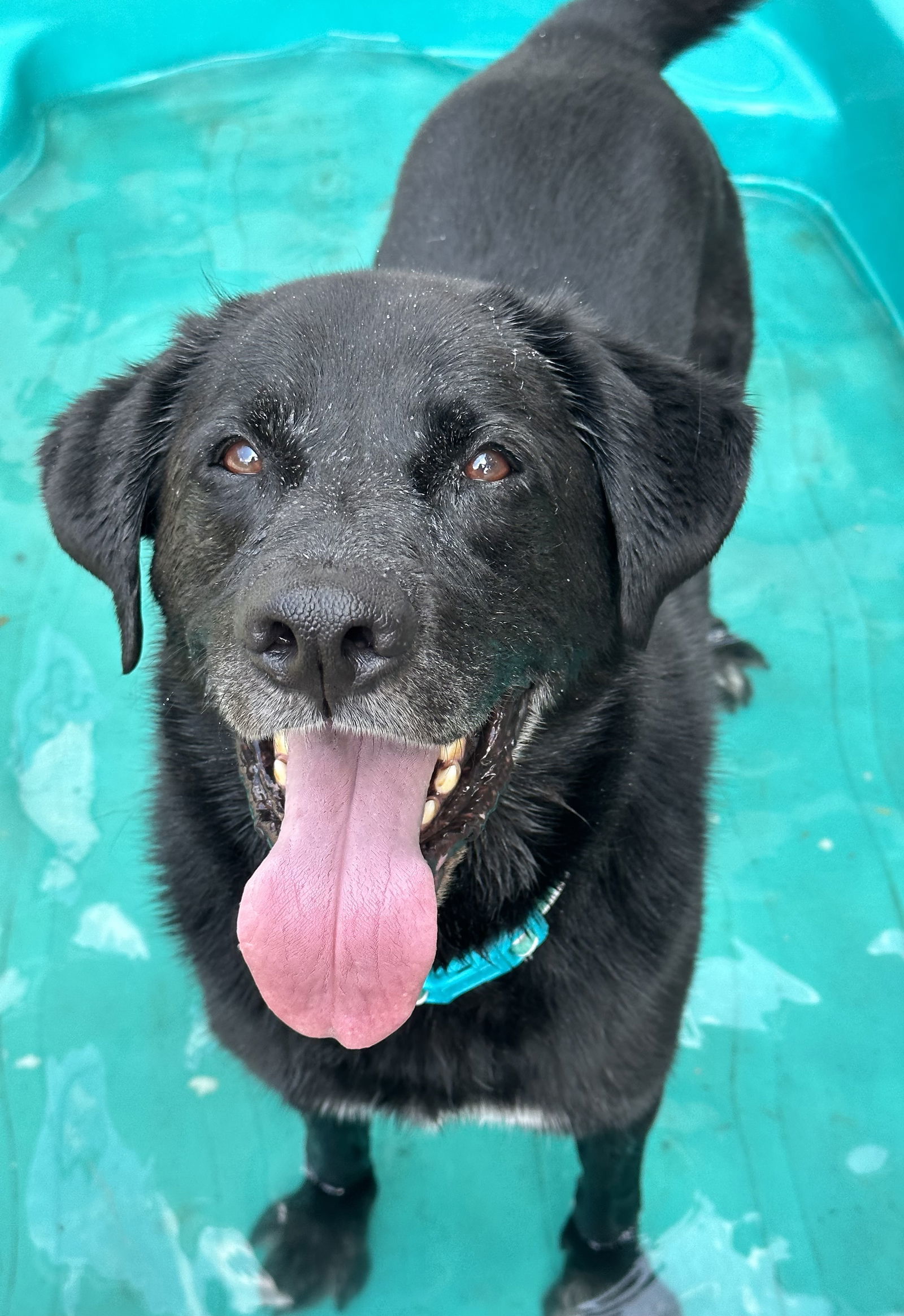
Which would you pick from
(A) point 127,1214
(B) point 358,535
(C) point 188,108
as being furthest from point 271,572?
(C) point 188,108

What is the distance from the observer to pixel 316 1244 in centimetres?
263

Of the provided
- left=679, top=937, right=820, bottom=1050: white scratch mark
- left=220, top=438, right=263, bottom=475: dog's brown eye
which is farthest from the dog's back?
left=679, top=937, right=820, bottom=1050: white scratch mark

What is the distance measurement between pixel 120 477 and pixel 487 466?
2.33ft

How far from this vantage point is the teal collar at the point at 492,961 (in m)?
2.08

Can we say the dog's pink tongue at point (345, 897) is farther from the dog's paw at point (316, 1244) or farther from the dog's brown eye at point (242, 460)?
the dog's paw at point (316, 1244)

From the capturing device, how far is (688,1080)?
116 inches

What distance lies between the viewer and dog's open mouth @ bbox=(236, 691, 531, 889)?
1854 mm

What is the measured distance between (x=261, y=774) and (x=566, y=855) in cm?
62

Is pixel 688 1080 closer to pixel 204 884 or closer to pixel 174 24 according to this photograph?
pixel 204 884

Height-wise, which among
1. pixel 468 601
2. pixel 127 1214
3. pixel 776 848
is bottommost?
pixel 127 1214

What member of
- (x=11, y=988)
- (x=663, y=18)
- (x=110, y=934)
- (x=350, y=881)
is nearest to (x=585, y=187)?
(x=663, y=18)

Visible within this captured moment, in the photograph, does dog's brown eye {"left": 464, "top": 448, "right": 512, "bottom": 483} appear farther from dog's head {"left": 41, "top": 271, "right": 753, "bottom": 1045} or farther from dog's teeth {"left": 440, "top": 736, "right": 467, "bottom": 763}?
dog's teeth {"left": 440, "top": 736, "right": 467, "bottom": 763}

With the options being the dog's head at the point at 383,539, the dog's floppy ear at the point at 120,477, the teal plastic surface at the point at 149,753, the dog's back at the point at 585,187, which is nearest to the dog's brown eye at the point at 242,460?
the dog's head at the point at 383,539

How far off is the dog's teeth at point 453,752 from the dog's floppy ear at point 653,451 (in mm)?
369
